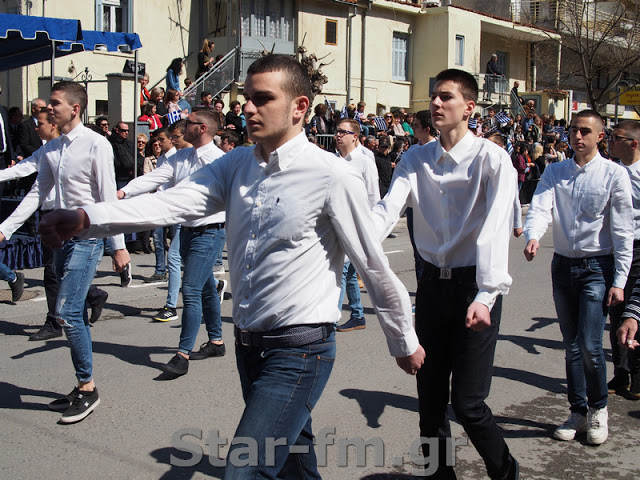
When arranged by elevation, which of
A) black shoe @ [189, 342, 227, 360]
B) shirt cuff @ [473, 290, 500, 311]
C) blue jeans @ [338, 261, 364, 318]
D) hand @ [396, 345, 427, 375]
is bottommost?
black shoe @ [189, 342, 227, 360]

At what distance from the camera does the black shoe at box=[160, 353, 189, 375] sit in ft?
19.1

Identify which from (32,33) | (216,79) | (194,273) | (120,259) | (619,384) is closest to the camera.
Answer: (120,259)

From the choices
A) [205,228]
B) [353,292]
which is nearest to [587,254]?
[205,228]

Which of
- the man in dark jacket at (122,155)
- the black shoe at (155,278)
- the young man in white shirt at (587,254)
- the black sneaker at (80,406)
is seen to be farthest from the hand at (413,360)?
the man in dark jacket at (122,155)

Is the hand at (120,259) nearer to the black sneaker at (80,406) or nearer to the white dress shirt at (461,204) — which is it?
the black sneaker at (80,406)

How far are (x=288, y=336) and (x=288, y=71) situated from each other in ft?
3.31

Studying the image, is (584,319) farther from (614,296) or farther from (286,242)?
(286,242)

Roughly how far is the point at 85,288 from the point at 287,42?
2311 centimetres

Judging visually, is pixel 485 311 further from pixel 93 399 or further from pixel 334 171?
pixel 93 399

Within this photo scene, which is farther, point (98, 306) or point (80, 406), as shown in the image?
point (98, 306)

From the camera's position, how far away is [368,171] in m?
7.50

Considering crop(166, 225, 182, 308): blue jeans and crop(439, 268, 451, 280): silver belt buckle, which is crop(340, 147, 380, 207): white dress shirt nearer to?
crop(166, 225, 182, 308): blue jeans

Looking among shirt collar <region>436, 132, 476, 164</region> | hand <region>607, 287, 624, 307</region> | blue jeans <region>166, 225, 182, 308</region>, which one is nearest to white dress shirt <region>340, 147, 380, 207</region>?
blue jeans <region>166, 225, 182, 308</region>

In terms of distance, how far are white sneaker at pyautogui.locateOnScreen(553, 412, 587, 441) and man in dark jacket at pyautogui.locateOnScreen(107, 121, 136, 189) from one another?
9.88 meters
